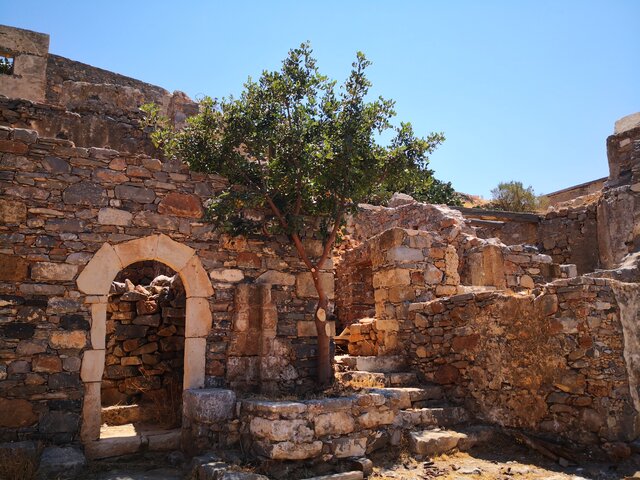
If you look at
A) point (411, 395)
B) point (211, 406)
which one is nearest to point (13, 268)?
point (211, 406)

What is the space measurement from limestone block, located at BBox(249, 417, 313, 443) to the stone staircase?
127cm

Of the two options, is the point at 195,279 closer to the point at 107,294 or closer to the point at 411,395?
the point at 107,294

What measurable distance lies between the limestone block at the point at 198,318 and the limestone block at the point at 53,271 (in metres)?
1.39

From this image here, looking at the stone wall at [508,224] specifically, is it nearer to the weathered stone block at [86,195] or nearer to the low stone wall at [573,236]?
the low stone wall at [573,236]

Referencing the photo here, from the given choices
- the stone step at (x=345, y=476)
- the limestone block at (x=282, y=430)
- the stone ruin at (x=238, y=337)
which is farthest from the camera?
the stone ruin at (x=238, y=337)

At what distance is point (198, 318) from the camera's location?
626cm

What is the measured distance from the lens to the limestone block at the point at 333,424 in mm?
5344

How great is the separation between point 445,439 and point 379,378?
54.2 inches

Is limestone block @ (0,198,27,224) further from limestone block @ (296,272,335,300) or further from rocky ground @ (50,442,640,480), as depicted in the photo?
limestone block @ (296,272,335,300)

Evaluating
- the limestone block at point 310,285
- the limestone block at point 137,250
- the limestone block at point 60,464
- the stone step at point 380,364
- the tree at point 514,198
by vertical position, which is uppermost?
the tree at point 514,198

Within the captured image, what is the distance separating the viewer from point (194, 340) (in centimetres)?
620

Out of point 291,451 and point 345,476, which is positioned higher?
point 291,451

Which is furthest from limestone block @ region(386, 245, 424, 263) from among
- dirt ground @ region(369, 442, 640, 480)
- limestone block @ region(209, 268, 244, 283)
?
dirt ground @ region(369, 442, 640, 480)

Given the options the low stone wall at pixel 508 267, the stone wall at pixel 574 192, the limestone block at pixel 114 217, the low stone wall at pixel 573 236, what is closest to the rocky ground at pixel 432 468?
the limestone block at pixel 114 217
